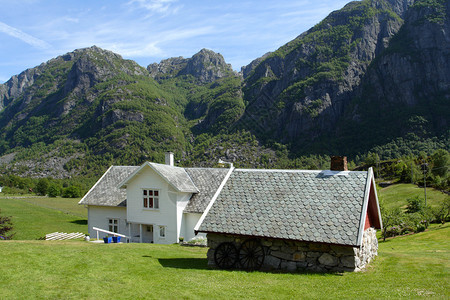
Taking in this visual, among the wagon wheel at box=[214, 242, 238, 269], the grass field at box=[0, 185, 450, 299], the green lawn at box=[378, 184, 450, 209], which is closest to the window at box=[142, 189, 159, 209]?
the grass field at box=[0, 185, 450, 299]

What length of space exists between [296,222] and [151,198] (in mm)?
17080

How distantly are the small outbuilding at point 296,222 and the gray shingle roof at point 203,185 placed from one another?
1190 centimetres

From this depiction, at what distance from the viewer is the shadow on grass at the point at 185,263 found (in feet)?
47.7

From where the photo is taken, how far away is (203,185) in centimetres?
3006

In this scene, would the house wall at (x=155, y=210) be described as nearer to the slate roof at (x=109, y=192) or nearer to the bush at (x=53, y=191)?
the slate roof at (x=109, y=192)

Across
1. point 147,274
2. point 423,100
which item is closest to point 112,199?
point 147,274

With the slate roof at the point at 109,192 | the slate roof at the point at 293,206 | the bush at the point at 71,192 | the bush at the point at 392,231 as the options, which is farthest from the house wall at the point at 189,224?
the bush at the point at 71,192

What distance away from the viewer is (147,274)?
499 inches

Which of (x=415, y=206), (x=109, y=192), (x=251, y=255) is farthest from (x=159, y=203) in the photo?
(x=415, y=206)

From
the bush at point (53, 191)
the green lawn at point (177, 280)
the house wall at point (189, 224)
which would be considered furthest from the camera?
the bush at point (53, 191)

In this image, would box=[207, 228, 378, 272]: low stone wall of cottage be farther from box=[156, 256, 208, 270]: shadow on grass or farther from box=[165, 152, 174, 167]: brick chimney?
box=[165, 152, 174, 167]: brick chimney

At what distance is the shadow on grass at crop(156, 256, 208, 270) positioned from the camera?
14545mm

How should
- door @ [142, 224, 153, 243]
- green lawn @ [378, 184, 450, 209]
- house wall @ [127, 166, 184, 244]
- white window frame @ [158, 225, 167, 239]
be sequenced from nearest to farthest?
house wall @ [127, 166, 184, 244] → white window frame @ [158, 225, 167, 239] → door @ [142, 224, 153, 243] → green lawn @ [378, 184, 450, 209]

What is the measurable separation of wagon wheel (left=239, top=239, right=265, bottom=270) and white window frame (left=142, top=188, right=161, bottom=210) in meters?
14.9
